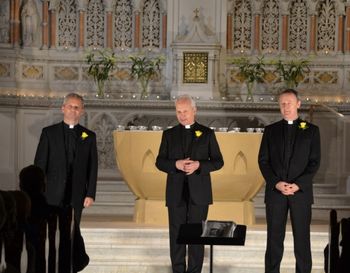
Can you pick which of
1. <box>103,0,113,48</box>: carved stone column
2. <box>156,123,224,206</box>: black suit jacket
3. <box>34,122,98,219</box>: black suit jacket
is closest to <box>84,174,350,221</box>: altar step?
<box>103,0,113,48</box>: carved stone column

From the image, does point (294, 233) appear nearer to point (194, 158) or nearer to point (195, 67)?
point (194, 158)

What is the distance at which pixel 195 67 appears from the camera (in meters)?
13.6

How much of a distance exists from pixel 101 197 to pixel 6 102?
101 inches

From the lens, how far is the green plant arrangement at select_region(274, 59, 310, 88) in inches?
534

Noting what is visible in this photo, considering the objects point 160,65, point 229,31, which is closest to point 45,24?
point 160,65

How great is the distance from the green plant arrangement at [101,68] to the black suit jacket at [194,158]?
18.6 feet

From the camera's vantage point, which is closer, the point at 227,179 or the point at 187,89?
the point at 227,179

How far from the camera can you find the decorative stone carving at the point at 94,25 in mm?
14094

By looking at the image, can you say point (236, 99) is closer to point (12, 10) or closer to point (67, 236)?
point (12, 10)

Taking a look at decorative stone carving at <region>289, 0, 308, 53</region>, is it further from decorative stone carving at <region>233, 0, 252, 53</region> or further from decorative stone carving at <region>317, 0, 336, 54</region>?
decorative stone carving at <region>233, 0, 252, 53</region>

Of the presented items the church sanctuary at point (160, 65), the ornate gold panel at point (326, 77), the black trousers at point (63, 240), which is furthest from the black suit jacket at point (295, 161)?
the ornate gold panel at point (326, 77)

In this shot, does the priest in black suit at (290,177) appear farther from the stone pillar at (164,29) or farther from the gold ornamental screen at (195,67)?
the stone pillar at (164,29)

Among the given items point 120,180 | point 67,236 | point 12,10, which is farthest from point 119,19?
point 67,236

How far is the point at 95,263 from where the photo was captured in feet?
28.5
